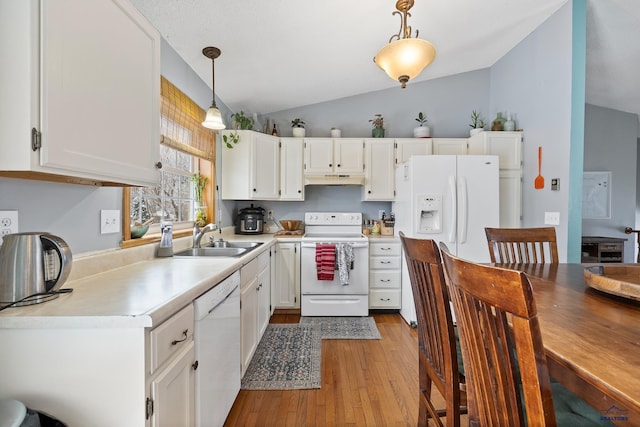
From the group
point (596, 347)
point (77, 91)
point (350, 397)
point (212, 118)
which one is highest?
point (212, 118)

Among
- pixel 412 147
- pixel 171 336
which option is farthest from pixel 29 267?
pixel 412 147

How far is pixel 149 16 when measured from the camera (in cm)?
173

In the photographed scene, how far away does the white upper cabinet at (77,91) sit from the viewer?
80 cm

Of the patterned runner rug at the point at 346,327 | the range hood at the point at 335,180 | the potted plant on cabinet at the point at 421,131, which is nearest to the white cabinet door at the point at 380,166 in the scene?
the range hood at the point at 335,180

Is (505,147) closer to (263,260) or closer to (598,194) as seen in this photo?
(598,194)

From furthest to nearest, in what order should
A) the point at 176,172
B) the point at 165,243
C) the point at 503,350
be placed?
the point at 176,172, the point at 165,243, the point at 503,350

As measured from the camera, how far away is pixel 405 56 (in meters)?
1.75

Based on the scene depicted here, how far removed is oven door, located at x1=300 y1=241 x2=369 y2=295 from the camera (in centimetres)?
305

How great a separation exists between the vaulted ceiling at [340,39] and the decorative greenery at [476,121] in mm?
612

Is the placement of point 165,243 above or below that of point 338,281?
above

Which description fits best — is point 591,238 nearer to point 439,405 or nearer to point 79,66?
point 439,405

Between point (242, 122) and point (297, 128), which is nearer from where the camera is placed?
point (242, 122)

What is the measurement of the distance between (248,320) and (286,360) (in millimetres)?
501

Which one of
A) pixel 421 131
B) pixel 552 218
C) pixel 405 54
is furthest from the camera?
pixel 421 131
